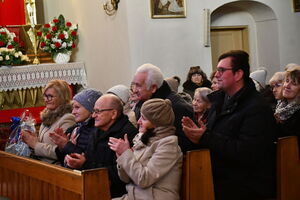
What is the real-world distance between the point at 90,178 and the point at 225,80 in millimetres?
1309

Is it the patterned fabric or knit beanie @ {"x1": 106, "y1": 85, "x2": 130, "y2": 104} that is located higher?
knit beanie @ {"x1": 106, "y1": 85, "x2": 130, "y2": 104}

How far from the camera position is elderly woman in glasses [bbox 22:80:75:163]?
5.37m

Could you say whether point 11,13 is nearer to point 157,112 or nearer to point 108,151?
point 108,151

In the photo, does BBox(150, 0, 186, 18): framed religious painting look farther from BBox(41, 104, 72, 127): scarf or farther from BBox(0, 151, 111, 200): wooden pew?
BBox(0, 151, 111, 200): wooden pew

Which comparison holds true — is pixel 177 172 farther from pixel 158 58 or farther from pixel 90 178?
pixel 158 58

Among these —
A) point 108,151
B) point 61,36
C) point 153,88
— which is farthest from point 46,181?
point 61,36

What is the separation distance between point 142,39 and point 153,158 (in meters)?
6.19

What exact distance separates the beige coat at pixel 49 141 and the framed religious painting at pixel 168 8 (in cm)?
478

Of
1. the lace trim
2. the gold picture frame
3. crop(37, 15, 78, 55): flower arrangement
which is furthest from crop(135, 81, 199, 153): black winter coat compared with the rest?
the gold picture frame

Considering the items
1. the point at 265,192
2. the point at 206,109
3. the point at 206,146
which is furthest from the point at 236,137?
the point at 206,109

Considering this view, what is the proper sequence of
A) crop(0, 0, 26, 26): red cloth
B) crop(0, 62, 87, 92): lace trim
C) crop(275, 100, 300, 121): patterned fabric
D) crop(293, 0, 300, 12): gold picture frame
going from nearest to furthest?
crop(275, 100, 300, 121): patterned fabric
crop(0, 62, 87, 92): lace trim
crop(293, 0, 300, 12): gold picture frame
crop(0, 0, 26, 26): red cloth

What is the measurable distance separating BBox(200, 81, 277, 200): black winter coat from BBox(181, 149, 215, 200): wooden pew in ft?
0.57

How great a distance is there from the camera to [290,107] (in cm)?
491

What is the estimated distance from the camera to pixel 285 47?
1166 centimetres
